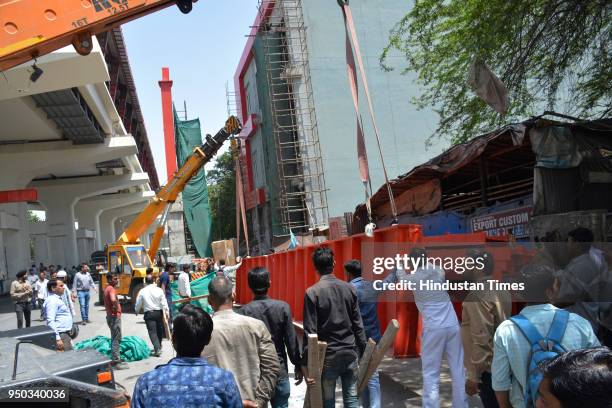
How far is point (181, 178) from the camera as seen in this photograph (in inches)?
801

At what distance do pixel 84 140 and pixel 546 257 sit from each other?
76.4 feet

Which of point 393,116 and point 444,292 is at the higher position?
point 393,116

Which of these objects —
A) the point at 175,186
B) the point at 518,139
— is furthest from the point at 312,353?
the point at 175,186

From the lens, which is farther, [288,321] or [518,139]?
[518,139]

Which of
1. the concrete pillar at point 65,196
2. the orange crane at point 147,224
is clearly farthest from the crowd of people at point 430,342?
the concrete pillar at point 65,196

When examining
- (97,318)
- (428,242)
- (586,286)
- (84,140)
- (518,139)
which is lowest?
(97,318)

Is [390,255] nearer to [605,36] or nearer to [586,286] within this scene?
[586,286]

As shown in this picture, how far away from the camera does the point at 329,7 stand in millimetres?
29688

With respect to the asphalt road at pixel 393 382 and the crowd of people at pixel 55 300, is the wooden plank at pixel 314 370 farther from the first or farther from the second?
the crowd of people at pixel 55 300

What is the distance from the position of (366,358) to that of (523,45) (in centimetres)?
832

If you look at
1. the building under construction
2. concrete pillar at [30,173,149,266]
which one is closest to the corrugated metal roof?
the building under construction

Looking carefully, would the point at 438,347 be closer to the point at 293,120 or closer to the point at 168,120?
the point at 293,120

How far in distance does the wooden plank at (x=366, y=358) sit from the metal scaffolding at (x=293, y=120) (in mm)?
23417

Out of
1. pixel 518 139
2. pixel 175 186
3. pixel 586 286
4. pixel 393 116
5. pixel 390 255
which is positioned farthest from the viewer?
pixel 393 116
